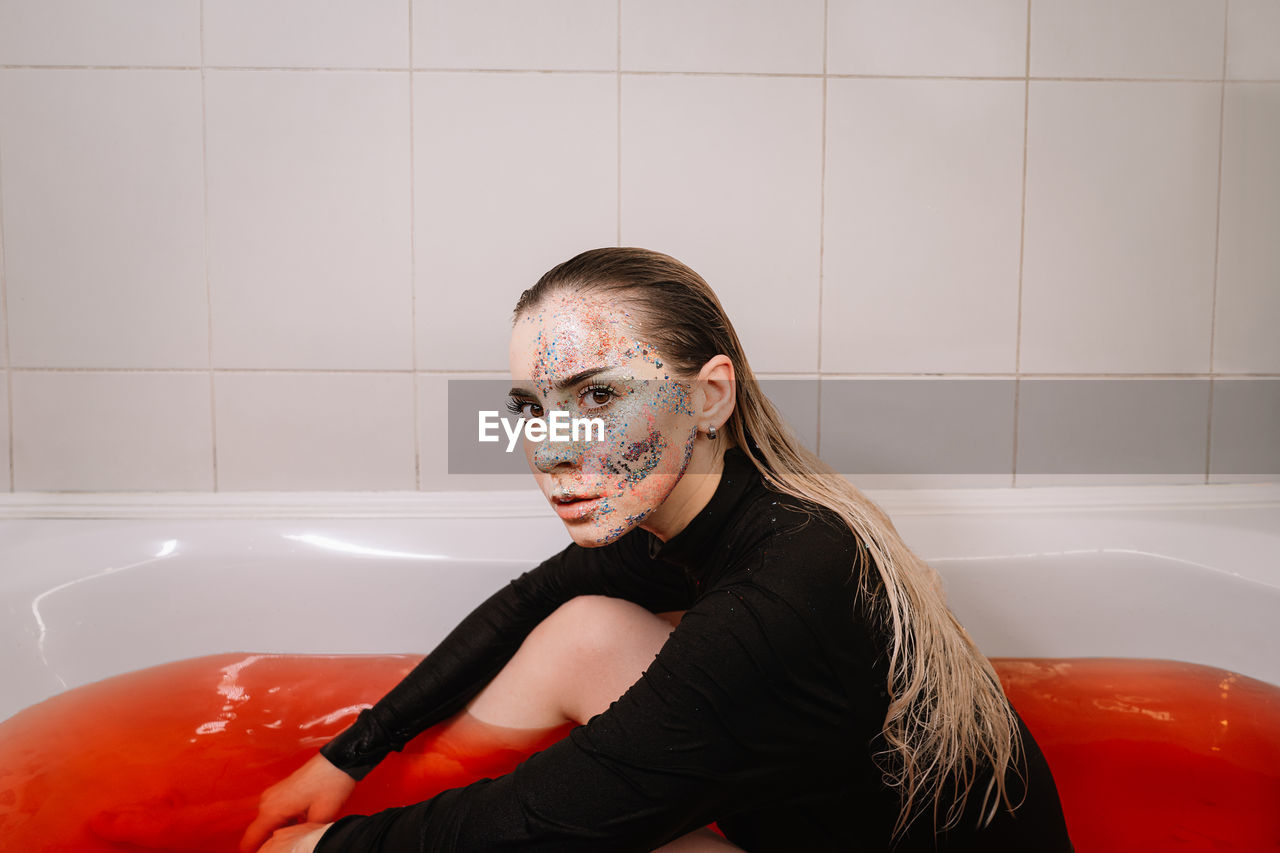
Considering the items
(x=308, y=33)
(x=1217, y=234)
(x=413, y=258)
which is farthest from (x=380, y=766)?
(x=1217, y=234)

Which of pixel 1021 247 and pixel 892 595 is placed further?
pixel 1021 247

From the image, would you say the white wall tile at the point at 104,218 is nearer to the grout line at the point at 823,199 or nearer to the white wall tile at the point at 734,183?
the white wall tile at the point at 734,183

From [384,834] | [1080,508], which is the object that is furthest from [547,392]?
[1080,508]

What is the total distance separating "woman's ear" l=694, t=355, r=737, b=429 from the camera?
61 cm

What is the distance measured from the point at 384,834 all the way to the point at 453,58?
1.04m

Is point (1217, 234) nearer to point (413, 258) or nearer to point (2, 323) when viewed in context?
point (413, 258)

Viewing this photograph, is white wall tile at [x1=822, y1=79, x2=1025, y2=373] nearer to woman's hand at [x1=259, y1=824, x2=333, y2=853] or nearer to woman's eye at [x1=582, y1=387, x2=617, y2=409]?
woman's eye at [x1=582, y1=387, x2=617, y2=409]

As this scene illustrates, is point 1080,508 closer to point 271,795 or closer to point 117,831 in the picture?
point 271,795

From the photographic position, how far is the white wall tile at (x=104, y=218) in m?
1.15

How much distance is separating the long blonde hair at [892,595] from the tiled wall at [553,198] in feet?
1.87

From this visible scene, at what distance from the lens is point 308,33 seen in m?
1.13

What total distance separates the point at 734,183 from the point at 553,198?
28cm

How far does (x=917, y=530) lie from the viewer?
1047mm

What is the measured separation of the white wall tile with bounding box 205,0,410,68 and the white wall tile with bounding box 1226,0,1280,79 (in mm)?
1259
